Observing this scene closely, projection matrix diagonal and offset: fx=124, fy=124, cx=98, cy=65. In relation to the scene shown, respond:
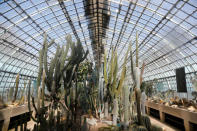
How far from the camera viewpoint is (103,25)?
48.2 feet

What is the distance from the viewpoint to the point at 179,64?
14.9m

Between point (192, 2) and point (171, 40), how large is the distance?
540cm

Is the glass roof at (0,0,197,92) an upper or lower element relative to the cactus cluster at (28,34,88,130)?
upper

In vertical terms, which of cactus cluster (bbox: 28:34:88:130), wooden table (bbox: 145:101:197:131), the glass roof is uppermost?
the glass roof

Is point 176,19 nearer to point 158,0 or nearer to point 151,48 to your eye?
point 158,0

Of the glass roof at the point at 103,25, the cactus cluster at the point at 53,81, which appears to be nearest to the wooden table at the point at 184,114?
the cactus cluster at the point at 53,81

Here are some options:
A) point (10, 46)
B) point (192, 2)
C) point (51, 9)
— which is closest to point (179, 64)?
point (192, 2)

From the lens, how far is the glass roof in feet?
31.7

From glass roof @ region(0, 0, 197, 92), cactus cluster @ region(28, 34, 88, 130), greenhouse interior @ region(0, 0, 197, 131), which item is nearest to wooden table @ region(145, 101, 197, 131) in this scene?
greenhouse interior @ region(0, 0, 197, 131)

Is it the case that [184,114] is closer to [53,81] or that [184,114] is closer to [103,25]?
[53,81]

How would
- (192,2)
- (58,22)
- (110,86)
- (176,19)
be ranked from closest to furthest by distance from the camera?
(110,86)
(192,2)
(176,19)
(58,22)

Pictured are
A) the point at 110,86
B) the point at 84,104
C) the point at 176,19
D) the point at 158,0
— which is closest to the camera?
the point at 110,86

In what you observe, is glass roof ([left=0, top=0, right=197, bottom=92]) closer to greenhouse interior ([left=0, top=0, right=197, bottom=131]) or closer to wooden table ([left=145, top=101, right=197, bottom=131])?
greenhouse interior ([left=0, top=0, right=197, bottom=131])

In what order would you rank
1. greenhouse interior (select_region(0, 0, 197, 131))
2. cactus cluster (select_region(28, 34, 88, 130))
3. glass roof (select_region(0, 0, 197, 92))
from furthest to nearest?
1. glass roof (select_region(0, 0, 197, 92))
2. greenhouse interior (select_region(0, 0, 197, 131))
3. cactus cluster (select_region(28, 34, 88, 130))
